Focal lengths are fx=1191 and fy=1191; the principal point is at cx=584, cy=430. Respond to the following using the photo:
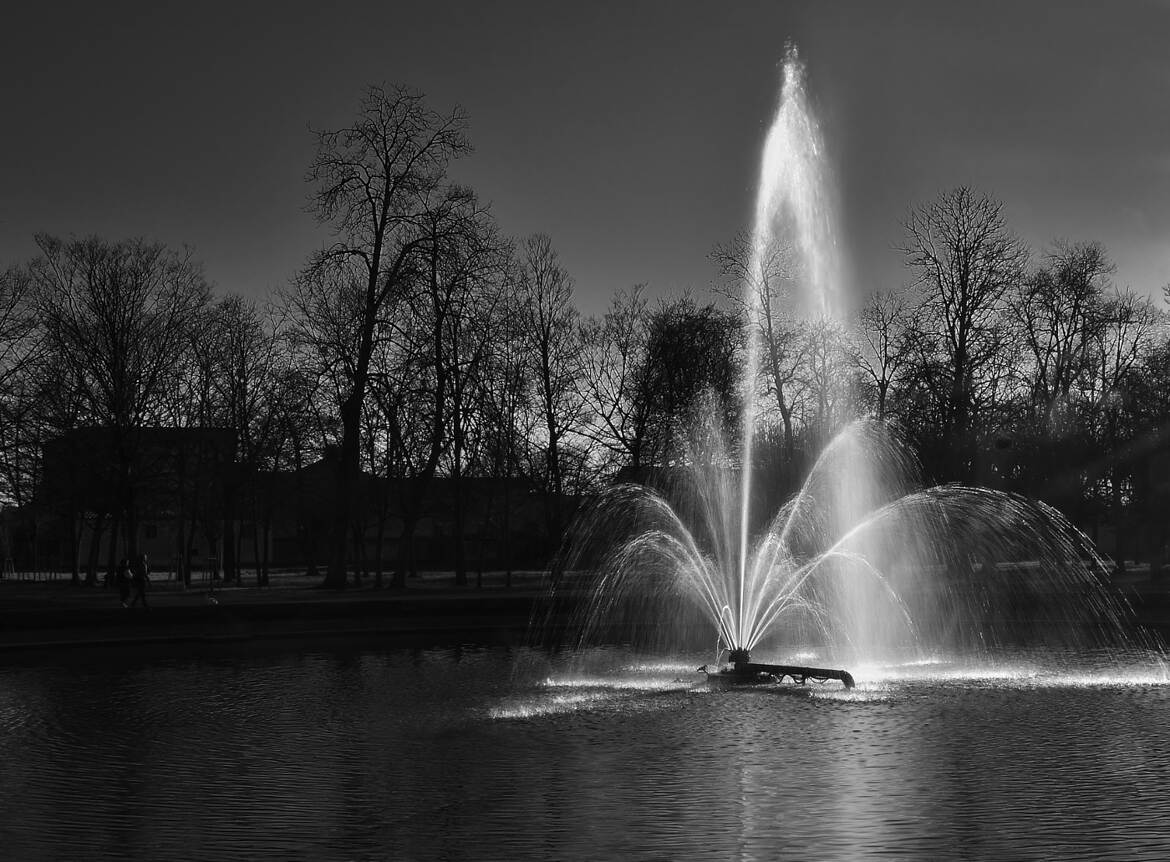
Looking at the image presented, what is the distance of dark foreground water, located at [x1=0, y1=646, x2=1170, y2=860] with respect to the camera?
31.1 feet

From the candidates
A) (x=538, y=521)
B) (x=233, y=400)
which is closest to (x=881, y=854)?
(x=233, y=400)

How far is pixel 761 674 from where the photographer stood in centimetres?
1970

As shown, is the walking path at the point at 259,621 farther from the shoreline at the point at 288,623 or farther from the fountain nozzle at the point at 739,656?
the fountain nozzle at the point at 739,656

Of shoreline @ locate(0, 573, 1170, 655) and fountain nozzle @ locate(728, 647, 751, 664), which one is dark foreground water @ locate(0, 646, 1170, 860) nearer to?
fountain nozzle @ locate(728, 647, 751, 664)

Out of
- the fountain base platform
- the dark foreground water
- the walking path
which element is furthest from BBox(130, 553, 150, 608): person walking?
the fountain base platform

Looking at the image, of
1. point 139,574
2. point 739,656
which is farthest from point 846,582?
point 139,574

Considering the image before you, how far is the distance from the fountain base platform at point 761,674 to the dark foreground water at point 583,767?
0.34m

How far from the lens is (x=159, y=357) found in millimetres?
49500

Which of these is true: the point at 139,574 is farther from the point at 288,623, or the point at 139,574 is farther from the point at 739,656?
the point at 739,656

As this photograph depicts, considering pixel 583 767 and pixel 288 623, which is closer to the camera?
pixel 583 767

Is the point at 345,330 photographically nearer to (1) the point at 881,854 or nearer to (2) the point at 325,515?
(2) the point at 325,515

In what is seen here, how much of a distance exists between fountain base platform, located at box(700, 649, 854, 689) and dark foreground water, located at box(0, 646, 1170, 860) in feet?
1.13

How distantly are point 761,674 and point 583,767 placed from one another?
777 centimetres

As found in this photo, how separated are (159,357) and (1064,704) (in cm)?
4158
